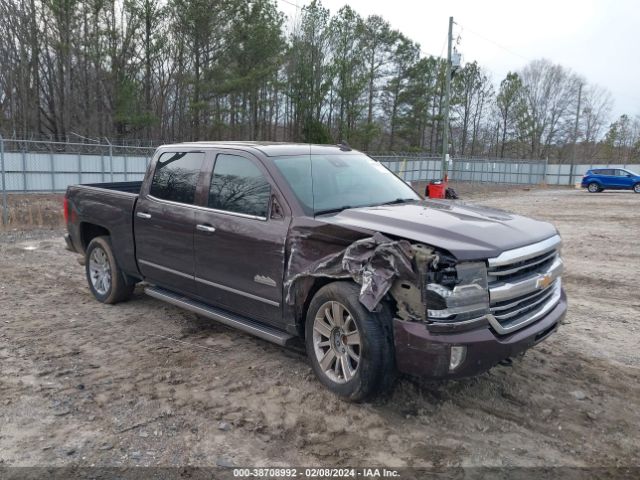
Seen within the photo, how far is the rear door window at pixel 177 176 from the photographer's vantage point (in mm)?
5219

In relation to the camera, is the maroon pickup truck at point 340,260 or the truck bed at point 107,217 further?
the truck bed at point 107,217

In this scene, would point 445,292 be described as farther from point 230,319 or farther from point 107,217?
point 107,217

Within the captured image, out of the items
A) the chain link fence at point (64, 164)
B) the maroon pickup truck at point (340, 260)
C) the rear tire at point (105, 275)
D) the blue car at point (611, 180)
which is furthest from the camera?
the blue car at point (611, 180)

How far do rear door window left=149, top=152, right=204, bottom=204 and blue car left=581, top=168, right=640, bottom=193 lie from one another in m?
32.9

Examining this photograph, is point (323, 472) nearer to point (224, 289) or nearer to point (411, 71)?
point (224, 289)

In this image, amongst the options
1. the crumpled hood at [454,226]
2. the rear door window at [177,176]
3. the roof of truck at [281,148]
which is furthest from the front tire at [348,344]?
the rear door window at [177,176]

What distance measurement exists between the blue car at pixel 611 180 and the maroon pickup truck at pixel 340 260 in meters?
31.8

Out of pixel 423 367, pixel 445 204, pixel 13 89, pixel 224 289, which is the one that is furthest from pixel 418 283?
pixel 13 89

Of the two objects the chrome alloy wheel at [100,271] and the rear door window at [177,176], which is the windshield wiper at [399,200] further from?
the chrome alloy wheel at [100,271]

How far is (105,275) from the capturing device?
6.45 m

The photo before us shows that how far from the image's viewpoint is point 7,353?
15.9 feet

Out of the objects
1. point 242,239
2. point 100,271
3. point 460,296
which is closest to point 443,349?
point 460,296

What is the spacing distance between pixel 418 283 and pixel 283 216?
137cm

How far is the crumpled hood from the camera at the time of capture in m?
3.52
